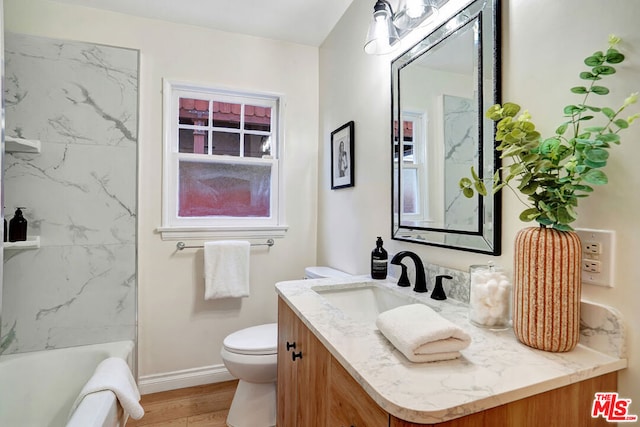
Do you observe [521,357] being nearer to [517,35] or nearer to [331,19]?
[517,35]

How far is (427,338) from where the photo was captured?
2.40 feet

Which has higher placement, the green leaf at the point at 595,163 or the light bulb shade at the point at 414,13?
the light bulb shade at the point at 414,13

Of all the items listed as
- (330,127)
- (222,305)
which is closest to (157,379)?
(222,305)

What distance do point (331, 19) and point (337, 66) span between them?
0.31 m

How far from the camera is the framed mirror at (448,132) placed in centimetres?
108

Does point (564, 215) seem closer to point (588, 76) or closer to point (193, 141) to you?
point (588, 76)

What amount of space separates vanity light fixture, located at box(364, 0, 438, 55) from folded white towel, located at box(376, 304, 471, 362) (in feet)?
4.02

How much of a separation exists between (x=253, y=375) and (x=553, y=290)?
1.47m

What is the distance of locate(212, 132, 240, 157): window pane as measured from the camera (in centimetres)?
236

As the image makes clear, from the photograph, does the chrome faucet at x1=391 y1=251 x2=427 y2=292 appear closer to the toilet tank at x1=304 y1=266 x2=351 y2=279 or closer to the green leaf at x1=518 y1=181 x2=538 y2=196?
the green leaf at x1=518 y1=181 x2=538 y2=196

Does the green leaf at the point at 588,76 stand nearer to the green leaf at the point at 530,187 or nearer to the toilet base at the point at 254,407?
the green leaf at the point at 530,187

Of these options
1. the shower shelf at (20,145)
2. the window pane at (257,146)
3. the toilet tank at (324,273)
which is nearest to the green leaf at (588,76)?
the toilet tank at (324,273)

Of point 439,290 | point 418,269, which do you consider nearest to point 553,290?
point 439,290

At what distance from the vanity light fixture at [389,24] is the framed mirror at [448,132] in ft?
0.29
